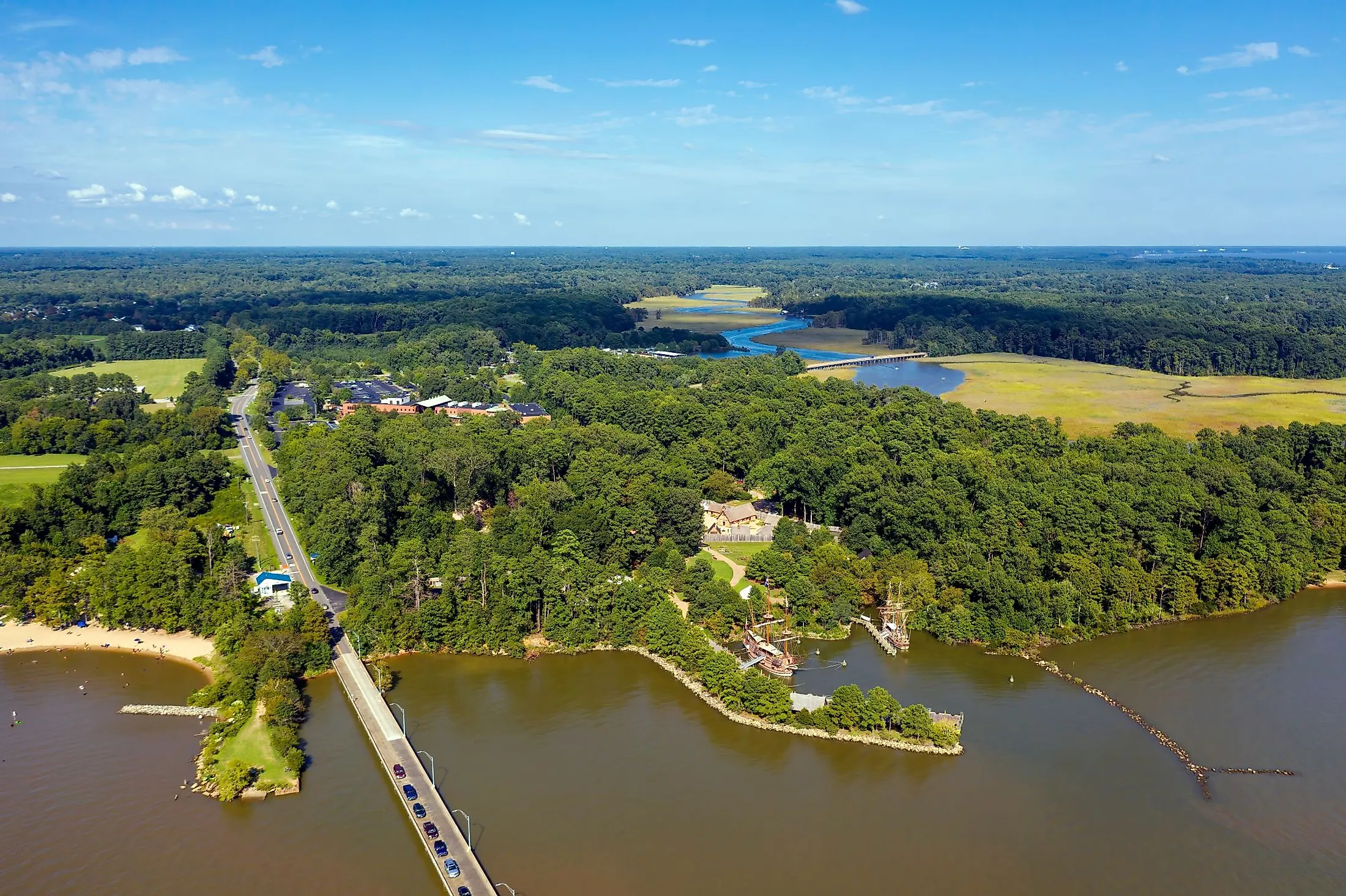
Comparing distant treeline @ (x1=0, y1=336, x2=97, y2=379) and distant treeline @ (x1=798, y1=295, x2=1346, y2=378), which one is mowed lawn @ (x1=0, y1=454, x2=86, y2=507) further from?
distant treeline @ (x1=798, y1=295, x2=1346, y2=378)

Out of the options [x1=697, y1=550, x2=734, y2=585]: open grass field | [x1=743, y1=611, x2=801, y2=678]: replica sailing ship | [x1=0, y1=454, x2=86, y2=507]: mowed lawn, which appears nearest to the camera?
[x1=743, y1=611, x2=801, y2=678]: replica sailing ship

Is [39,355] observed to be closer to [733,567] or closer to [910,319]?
[733,567]

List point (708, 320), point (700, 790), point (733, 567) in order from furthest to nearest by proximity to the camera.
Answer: point (708, 320)
point (733, 567)
point (700, 790)

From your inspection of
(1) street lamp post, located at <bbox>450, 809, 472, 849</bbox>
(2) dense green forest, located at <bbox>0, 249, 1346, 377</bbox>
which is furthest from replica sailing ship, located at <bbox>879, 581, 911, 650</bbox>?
(2) dense green forest, located at <bbox>0, 249, 1346, 377</bbox>

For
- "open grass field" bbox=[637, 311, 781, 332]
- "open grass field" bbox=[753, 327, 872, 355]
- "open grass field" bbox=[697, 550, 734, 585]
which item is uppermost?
"open grass field" bbox=[637, 311, 781, 332]

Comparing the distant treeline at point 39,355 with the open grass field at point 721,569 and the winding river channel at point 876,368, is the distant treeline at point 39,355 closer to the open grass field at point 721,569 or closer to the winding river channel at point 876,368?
the winding river channel at point 876,368

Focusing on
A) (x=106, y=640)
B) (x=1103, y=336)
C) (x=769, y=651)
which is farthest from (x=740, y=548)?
(x=1103, y=336)
